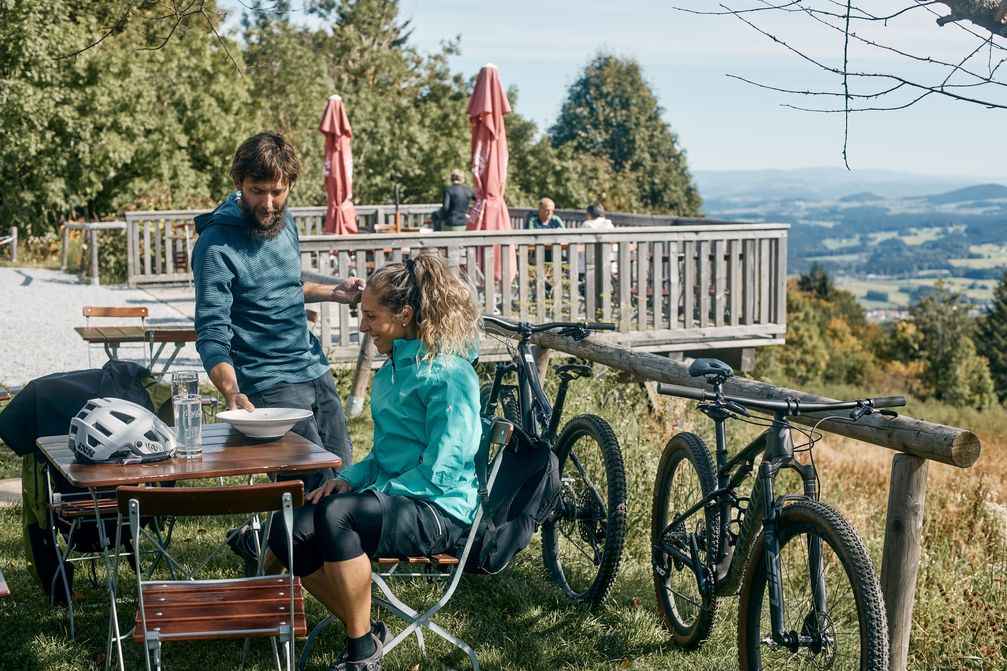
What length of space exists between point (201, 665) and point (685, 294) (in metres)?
8.62

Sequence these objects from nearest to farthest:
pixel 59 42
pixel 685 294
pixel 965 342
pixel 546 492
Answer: pixel 546 492
pixel 685 294
pixel 59 42
pixel 965 342

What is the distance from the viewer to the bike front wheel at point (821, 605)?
10.0ft

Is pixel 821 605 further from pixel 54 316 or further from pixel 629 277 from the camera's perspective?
pixel 54 316

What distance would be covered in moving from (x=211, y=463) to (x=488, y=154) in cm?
1103

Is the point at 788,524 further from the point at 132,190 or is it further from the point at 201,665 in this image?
the point at 132,190

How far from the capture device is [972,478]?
1253cm

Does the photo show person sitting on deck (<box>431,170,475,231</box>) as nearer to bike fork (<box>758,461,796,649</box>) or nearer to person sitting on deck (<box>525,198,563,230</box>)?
person sitting on deck (<box>525,198,563,230</box>)

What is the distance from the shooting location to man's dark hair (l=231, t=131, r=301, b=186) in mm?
4242

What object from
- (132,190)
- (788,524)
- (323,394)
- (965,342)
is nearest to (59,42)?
(132,190)

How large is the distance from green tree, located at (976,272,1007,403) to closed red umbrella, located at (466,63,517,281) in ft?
241

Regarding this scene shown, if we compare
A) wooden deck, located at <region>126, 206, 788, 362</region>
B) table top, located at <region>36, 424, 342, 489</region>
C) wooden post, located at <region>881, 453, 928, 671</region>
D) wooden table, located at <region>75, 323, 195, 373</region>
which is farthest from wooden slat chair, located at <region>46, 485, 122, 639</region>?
wooden deck, located at <region>126, 206, 788, 362</region>

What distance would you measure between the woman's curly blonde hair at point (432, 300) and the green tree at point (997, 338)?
82775 millimetres

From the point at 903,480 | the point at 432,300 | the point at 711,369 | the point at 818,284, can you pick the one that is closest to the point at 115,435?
the point at 432,300

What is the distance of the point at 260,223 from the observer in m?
4.44
